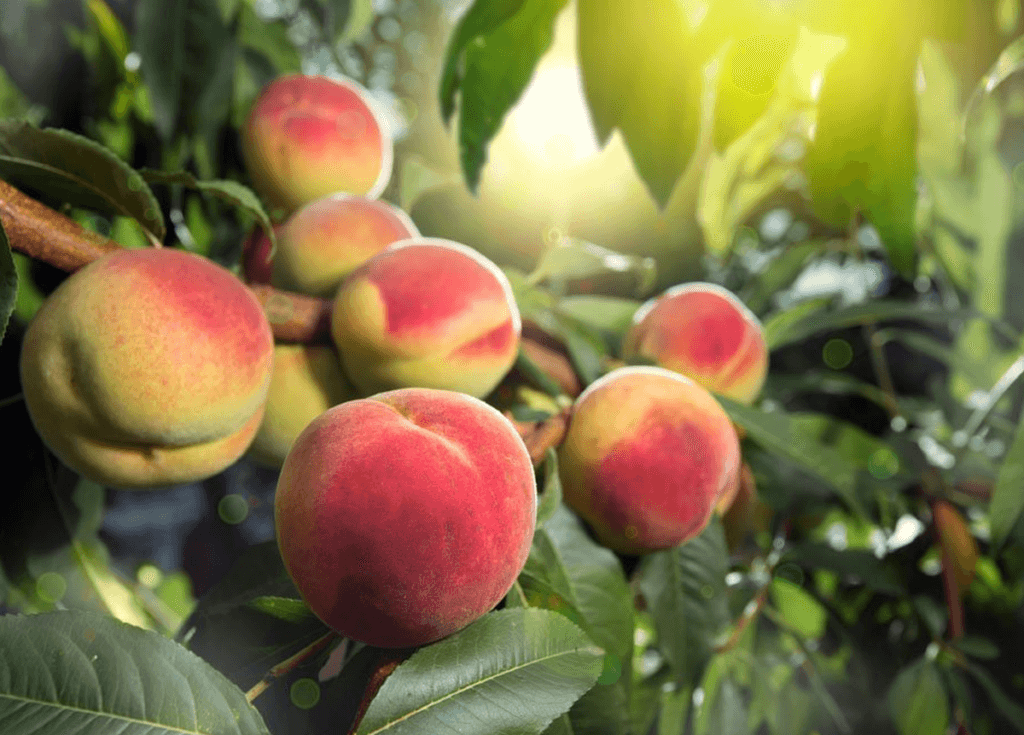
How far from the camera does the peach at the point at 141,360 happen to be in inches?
21.2

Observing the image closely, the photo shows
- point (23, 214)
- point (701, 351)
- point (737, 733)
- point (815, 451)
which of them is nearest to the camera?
point (23, 214)

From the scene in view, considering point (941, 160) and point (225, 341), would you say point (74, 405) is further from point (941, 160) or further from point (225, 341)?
point (941, 160)

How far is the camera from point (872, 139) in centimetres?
66

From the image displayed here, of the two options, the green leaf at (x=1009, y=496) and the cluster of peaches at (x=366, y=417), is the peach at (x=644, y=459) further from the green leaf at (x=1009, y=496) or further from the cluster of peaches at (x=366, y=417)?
the green leaf at (x=1009, y=496)

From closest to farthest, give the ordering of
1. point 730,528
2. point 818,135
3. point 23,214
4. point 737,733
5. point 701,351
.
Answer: point 23,214 → point 818,135 → point 701,351 → point 730,528 → point 737,733

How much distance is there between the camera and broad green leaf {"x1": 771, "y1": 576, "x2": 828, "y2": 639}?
4.46ft

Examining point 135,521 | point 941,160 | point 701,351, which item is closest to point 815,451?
point 701,351

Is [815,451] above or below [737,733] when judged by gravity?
above

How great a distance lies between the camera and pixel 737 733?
1.20m

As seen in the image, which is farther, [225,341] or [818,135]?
[818,135]

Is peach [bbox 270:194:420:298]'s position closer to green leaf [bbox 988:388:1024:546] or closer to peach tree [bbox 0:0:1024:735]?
peach tree [bbox 0:0:1024:735]

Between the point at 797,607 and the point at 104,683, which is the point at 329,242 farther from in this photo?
the point at 797,607

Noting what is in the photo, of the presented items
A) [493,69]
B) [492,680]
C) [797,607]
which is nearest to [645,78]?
[493,69]

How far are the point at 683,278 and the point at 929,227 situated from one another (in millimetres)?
474
